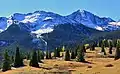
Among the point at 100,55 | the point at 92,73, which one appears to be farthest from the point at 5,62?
the point at 100,55

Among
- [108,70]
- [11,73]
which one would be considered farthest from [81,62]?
[108,70]

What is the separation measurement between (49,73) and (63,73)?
4.11 metres

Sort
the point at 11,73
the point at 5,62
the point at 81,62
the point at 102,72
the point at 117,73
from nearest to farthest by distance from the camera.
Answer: the point at 117,73 < the point at 102,72 < the point at 11,73 < the point at 5,62 < the point at 81,62

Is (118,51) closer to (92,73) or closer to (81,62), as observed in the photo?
(81,62)

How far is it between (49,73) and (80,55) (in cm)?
5540

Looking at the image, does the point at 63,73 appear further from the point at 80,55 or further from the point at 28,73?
the point at 80,55

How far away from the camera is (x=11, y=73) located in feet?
367

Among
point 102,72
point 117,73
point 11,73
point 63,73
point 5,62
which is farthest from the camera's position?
point 5,62

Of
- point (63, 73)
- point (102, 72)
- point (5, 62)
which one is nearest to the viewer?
point (102, 72)

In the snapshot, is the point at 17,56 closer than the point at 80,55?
Yes

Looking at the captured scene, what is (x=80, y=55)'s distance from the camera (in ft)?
517

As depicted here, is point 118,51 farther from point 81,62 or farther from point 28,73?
point 28,73

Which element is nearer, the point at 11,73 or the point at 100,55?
the point at 11,73

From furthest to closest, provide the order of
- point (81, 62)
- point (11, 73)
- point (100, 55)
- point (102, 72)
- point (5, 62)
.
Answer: point (100, 55) → point (81, 62) → point (5, 62) → point (11, 73) → point (102, 72)
